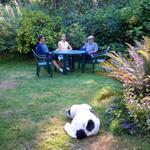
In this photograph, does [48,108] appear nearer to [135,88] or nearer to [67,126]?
[67,126]

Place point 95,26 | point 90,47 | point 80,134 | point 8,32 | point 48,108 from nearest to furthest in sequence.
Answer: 1. point 80,134
2. point 48,108
3. point 90,47
4. point 8,32
5. point 95,26

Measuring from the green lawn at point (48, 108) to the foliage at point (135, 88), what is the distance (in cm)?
25

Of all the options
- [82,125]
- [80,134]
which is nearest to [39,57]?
[82,125]

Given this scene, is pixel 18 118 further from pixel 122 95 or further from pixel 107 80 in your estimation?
pixel 107 80

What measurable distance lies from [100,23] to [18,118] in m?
6.54

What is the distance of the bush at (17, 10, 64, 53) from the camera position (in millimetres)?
10141

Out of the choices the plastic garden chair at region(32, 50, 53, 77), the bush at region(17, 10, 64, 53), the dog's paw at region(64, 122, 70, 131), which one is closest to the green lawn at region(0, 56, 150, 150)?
the dog's paw at region(64, 122, 70, 131)

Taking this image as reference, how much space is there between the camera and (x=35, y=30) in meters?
10.3

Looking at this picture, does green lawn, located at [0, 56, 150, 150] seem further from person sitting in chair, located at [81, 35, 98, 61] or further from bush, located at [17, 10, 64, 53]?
bush, located at [17, 10, 64, 53]

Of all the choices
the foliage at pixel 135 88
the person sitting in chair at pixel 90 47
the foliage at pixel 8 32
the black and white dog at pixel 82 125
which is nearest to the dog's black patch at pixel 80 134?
the black and white dog at pixel 82 125

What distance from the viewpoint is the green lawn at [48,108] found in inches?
166

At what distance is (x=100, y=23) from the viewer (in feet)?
35.9

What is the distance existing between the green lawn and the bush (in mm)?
1360

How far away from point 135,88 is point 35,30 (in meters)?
5.79
